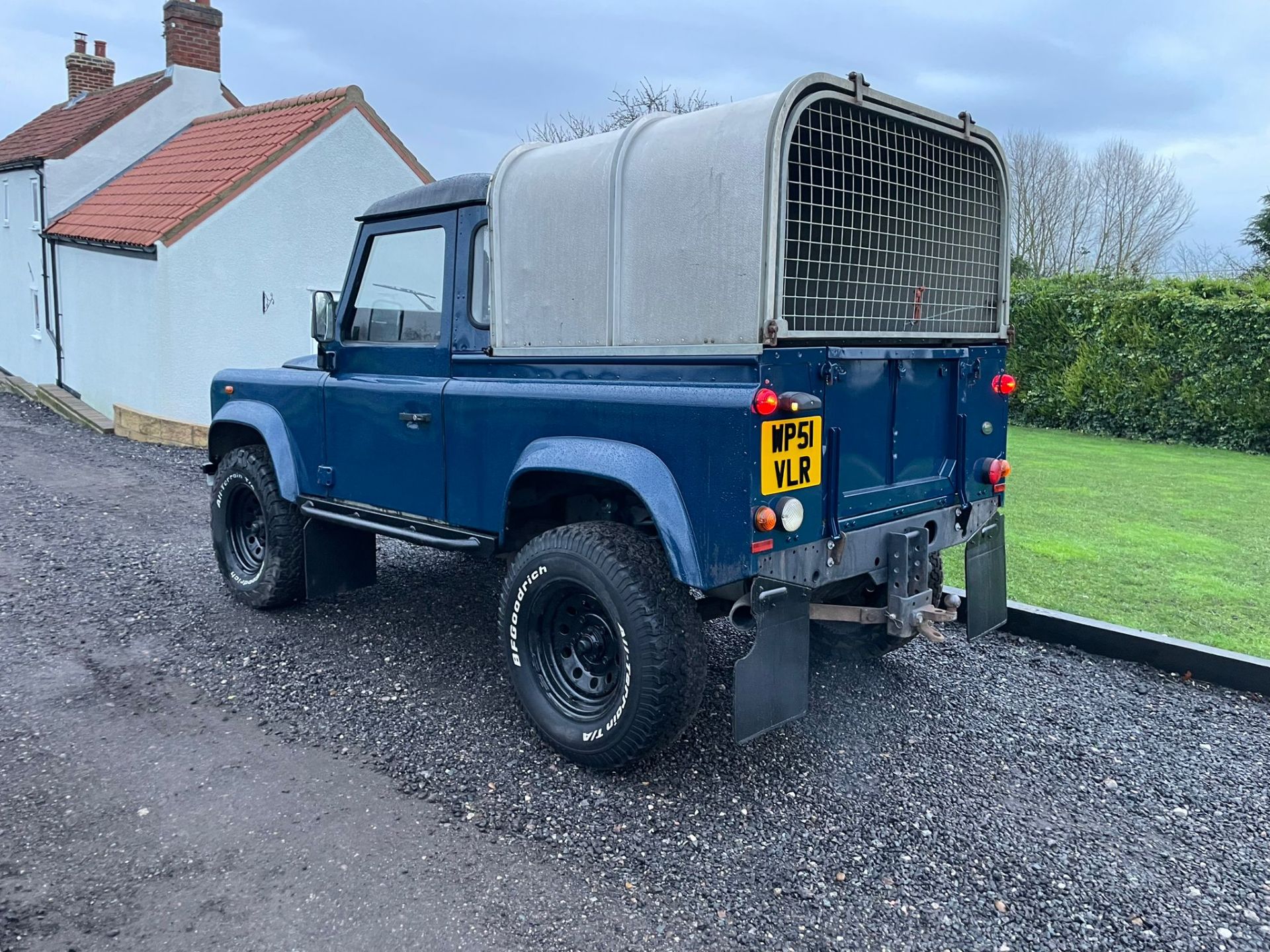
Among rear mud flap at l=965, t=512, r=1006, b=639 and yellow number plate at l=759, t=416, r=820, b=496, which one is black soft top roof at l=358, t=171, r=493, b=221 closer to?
yellow number plate at l=759, t=416, r=820, b=496

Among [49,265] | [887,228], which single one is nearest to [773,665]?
[887,228]

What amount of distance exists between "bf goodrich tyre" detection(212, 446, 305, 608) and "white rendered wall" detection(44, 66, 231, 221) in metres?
11.6

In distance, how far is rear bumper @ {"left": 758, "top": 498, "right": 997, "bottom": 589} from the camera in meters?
3.49

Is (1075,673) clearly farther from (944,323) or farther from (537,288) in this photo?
(537,288)

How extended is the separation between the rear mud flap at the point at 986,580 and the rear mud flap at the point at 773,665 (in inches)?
45.6

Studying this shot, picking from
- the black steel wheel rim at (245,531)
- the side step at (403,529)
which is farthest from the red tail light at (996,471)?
the black steel wheel rim at (245,531)

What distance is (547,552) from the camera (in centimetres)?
388

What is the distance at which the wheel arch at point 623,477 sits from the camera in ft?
11.2

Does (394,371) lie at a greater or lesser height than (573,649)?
greater

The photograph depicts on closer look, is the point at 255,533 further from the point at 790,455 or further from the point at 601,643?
the point at 790,455

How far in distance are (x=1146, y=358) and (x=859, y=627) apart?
12.2 metres

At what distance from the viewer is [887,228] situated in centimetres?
402

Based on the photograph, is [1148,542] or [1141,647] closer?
[1141,647]

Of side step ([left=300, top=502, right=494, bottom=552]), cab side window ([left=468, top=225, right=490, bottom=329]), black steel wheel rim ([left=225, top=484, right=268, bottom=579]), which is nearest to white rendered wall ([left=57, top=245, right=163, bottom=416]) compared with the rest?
black steel wheel rim ([left=225, top=484, right=268, bottom=579])
